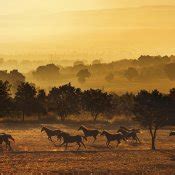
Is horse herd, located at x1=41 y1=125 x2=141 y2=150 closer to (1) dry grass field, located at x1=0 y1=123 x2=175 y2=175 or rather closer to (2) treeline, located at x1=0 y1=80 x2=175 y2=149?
(1) dry grass field, located at x1=0 y1=123 x2=175 y2=175

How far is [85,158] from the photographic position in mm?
44812

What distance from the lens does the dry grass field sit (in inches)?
1537

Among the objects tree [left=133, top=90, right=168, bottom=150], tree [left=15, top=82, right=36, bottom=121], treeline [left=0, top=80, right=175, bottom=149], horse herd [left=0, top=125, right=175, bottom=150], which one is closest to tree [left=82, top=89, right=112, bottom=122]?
treeline [left=0, top=80, right=175, bottom=149]

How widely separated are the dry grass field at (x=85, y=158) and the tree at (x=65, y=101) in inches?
1092

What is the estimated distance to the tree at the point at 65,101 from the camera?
88.9 metres

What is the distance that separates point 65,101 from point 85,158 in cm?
4506

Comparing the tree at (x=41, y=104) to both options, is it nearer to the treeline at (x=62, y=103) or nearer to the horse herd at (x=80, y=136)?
the treeline at (x=62, y=103)

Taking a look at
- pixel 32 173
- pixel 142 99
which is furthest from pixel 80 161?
pixel 142 99

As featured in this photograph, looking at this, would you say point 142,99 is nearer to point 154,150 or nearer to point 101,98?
point 154,150

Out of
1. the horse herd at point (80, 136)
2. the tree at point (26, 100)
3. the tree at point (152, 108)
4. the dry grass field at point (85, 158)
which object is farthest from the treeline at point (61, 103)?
the tree at point (152, 108)

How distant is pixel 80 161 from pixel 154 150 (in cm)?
1193

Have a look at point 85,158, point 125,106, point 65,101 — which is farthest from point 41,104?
point 85,158

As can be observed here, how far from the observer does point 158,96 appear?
183 ft

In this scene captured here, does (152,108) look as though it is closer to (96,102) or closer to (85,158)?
(85,158)
